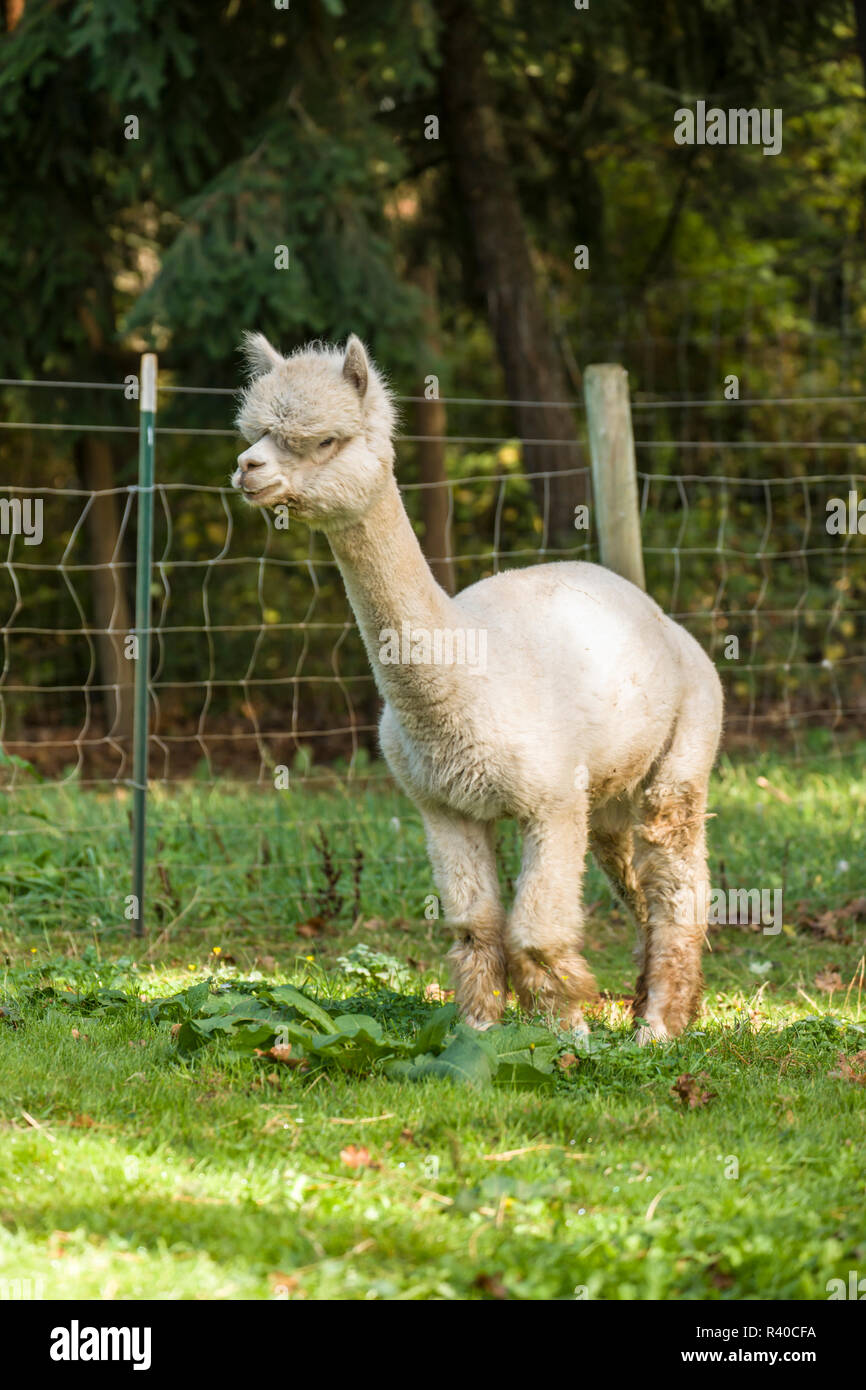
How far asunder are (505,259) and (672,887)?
244 inches

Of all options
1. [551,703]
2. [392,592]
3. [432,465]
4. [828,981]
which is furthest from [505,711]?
[432,465]

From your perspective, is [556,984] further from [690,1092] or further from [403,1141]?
[403,1141]

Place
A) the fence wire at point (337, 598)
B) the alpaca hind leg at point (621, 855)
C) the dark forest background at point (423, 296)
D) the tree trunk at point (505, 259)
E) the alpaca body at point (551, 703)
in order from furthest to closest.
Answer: the fence wire at point (337, 598) < the tree trunk at point (505, 259) < the dark forest background at point (423, 296) < the alpaca hind leg at point (621, 855) < the alpaca body at point (551, 703)

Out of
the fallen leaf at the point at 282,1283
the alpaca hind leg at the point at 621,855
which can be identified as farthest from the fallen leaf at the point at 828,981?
the fallen leaf at the point at 282,1283

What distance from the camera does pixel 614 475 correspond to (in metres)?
6.01

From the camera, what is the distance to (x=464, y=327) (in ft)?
39.6

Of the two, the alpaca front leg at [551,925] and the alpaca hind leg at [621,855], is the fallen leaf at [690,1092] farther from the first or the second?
the alpaca hind leg at [621,855]

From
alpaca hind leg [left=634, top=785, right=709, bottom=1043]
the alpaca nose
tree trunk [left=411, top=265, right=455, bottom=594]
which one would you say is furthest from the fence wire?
the alpaca nose

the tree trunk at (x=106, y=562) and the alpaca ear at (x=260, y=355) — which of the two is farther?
the tree trunk at (x=106, y=562)

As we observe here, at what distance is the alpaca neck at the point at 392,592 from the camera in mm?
4047

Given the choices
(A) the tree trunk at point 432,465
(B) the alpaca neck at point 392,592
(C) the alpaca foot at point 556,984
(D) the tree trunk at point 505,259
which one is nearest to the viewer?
(B) the alpaca neck at point 392,592

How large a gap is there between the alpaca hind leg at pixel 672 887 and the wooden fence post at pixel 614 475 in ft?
4.63

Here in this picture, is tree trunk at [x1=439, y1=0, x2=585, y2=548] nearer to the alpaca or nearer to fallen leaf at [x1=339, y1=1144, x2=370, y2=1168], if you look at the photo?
the alpaca
